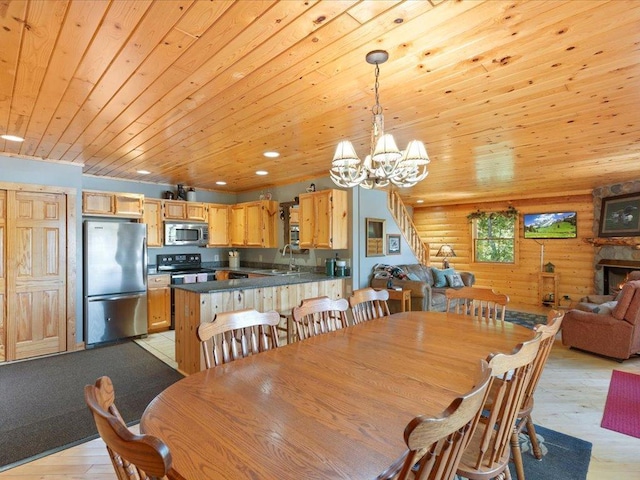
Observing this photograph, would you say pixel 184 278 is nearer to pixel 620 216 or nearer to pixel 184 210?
pixel 184 210

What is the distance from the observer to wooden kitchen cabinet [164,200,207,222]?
232 inches

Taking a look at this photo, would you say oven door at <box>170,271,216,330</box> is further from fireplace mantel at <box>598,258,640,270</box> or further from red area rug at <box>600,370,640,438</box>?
fireplace mantel at <box>598,258,640,270</box>

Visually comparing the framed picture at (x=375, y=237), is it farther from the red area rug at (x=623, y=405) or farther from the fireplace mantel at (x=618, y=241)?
the fireplace mantel at (x=618, y=241)

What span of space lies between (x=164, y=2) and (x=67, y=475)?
8.90 feet

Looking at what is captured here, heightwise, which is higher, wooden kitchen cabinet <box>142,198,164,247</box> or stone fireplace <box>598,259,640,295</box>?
wooden kitchen cabinet <box>142,198,164,247</box>

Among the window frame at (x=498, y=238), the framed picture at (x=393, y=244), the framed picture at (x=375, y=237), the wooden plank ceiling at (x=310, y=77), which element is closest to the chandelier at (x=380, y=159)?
the wooden plank ceiling at (x=310, y=77)

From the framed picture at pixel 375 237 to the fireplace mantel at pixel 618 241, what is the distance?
4302mm

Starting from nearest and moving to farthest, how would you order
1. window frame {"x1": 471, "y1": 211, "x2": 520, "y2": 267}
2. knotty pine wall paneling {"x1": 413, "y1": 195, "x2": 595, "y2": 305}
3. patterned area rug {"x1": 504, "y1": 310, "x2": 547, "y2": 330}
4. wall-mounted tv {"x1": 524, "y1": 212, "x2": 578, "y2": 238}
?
patterned area rug {"x1": 504, "y1": 310, "x2": 547, "y2": 330}, knotty pine wall paneling {"x1": 413, "y1": 195, "x2": 595, "y2": 305}, wall-mounted tv {"x1": 524, "y1": 212, "x2": 578, "y2": 238}, window frame {"x1": 471, "y1": 211, "x2": 520, "y2": 267}

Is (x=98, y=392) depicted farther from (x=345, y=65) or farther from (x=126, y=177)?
(x=126, y=177)

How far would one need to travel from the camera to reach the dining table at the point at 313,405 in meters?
0.97

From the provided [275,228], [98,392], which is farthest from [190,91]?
[275,228]

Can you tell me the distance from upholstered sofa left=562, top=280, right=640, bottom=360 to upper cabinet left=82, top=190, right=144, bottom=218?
636 centimetres

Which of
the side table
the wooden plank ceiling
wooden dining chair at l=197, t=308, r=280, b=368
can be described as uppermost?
the wooden plank ceiling

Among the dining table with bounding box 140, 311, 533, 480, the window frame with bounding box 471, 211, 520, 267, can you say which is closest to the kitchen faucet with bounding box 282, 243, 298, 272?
the dining table with bounding box 140, 311, 533, 480
